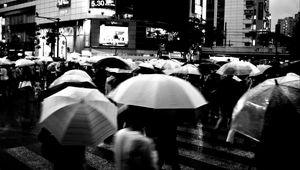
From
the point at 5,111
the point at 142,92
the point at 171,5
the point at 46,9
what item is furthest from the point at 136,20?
the point at 142,92

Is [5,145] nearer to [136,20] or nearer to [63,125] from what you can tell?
[63,125]

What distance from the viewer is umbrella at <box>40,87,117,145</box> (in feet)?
11.9

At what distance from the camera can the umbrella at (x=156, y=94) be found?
396cm

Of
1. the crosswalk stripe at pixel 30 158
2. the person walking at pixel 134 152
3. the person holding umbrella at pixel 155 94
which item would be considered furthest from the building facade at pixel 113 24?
the person walking at pixel 134 152

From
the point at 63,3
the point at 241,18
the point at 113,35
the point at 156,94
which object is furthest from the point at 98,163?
the point at 241,18

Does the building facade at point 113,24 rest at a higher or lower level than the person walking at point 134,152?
higher

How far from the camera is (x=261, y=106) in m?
4.11

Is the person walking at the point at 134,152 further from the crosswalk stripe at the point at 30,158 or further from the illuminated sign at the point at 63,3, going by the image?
the illuminated sign at the point at 63,3

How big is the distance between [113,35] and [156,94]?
5593 centimetres

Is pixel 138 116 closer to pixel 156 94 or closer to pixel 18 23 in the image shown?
pixel 156 94

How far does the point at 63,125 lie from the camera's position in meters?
3.64

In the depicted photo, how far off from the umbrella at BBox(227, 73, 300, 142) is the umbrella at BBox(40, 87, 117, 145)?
4.61 feet

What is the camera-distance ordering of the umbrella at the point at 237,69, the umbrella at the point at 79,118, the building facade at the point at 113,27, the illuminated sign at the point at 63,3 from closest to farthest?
the umbrella at the point at 79,118 < the umbrella at the point at 237,69 < the building facade at the point at 113,27 < the illuminated sign at the point at 63,3

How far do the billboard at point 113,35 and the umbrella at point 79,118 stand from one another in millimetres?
55174
